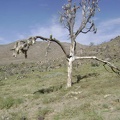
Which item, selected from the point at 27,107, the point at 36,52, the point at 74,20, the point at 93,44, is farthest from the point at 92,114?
the point at 36,52

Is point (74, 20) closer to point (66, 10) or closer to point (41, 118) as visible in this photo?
point (66, 10)

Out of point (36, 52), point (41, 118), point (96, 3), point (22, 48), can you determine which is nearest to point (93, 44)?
point (36, 52)

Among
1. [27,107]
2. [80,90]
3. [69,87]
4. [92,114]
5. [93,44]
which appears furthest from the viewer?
[93,44]

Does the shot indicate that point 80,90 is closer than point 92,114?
No

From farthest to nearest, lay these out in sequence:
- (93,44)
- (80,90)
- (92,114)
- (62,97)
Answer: (93,44), (80,90), (62,97), (92,114)

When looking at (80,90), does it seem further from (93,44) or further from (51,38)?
(93,44)

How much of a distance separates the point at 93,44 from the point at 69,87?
1790 inches

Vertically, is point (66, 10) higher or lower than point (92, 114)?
higher

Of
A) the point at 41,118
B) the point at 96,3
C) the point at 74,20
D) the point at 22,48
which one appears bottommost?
the point at 41,118

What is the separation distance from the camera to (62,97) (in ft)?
51.7

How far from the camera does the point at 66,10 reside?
19250mm

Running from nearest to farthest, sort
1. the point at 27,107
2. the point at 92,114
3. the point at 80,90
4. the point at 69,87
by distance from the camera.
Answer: the point at 92,114 < the point at 27,107 < the point at 80,90 < the point at 69,87

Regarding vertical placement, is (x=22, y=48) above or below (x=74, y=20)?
below

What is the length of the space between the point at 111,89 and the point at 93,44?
157 ft
